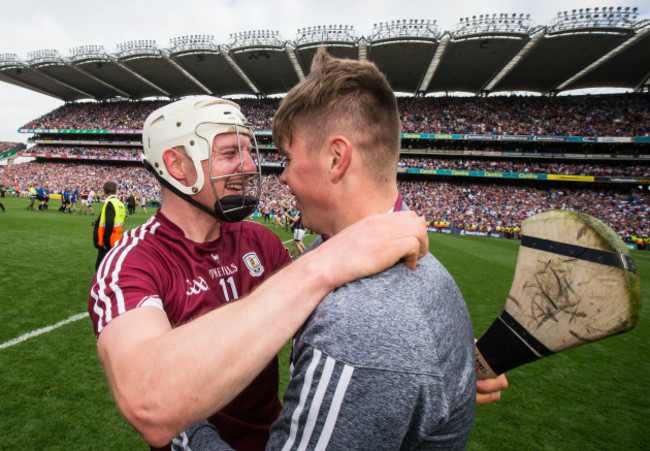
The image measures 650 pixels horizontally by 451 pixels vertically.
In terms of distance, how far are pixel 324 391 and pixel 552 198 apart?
42.2m

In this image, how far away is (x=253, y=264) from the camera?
7.29 ft

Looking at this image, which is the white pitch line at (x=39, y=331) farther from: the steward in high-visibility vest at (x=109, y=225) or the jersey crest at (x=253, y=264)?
the jersey crest at (x=253, y=264)

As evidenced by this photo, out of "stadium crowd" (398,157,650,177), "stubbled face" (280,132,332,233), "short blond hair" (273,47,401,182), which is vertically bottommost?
"stadium crowd" (398,157,650,177)

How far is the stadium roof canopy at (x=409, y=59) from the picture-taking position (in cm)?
2736

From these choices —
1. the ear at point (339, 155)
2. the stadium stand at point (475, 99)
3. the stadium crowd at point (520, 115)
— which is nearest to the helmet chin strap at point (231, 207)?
the ear at point (339, 155)

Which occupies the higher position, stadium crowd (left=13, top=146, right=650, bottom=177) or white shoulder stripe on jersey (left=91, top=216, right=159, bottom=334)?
white shoulder stripe on jersey (left=91, top=216, right=159, bottom=334)

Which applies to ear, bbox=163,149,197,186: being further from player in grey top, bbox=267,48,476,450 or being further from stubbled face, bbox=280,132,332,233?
player in grey top, bbox=267,48,476,450

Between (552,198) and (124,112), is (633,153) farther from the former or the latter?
(124,112)

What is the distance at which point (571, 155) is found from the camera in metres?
35.6

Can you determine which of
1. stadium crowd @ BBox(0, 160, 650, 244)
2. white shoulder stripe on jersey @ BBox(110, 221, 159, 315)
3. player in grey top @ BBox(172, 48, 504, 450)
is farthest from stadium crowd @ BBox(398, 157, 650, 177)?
player in grey top @ BBox(172, 48, 504, 450)

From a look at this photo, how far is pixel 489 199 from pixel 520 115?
12.1 meters

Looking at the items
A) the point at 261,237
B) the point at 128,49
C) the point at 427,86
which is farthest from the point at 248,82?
the point at 261,237

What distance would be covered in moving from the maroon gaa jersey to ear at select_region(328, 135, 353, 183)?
923mm

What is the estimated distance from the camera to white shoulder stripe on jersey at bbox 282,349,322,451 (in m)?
0.83
